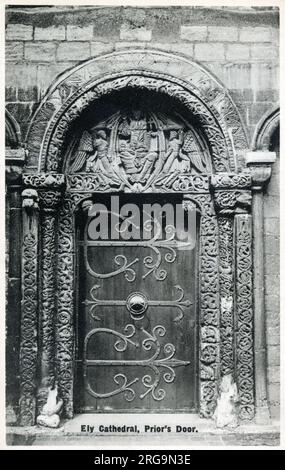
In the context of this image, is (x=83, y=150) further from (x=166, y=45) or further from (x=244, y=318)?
(x=244, y=318)

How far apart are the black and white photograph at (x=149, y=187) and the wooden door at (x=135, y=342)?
47 millimetres

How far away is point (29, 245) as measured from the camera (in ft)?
13.6

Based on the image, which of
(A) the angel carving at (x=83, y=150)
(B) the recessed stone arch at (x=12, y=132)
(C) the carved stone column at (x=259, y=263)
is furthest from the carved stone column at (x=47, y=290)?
(C) the carved stone column at (x=259, y=263)

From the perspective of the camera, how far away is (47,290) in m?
4.17

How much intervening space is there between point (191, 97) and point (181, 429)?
2.86 meters

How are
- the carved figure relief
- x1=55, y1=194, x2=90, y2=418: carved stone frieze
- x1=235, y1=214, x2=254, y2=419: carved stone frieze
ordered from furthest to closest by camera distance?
the carved figure relief
x1=55, y1=194, x2=90, y2=418: carved stone frieze
x1=235, y1=214, x2=254, y2=419: carved stone frieze

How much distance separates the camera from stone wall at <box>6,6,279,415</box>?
164 inches

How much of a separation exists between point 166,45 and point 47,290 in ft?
7.82

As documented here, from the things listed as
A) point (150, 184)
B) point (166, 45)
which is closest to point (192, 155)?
point (150, 184)

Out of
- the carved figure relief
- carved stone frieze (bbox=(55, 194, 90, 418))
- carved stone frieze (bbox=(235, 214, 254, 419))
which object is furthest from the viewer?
the carved figure relief

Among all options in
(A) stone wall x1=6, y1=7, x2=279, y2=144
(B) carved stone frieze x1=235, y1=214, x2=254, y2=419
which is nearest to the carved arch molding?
Result: (B) carved stone frieze x1=235, y1=214, x2=254, y2=419

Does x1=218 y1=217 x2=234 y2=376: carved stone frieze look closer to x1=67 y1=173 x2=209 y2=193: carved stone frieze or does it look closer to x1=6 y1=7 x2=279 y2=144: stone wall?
x1=67 y1=173 x2=209 y2=193: carved stone frieze
